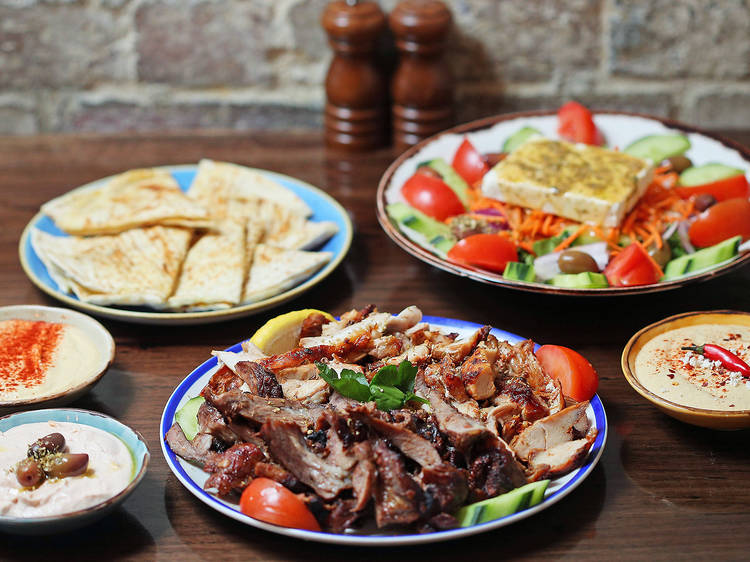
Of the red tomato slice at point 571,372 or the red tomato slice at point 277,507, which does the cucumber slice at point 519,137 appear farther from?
the red tomato slice at point 277,507

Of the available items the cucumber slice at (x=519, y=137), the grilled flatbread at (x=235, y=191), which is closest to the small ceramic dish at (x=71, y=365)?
the grilled flatbread at (x=235, y=191)

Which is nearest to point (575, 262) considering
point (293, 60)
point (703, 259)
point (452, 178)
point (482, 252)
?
point (482, 252)

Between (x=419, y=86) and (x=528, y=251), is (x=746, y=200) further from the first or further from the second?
(x=419, y=86)

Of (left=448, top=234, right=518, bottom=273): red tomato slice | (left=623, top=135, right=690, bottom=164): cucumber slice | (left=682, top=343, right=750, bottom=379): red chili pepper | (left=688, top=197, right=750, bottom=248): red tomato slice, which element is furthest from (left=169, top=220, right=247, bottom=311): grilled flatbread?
(left=623, top=135, right=690, bottom=164): cucumber slice

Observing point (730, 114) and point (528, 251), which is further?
point (730, 114)

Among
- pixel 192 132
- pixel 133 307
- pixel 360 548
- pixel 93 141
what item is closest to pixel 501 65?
pixel 192 132

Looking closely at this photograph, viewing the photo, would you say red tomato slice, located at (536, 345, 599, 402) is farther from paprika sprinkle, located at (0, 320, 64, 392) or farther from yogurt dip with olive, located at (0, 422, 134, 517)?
paprika sprinkle, located at (0, 320, 64, 392)
